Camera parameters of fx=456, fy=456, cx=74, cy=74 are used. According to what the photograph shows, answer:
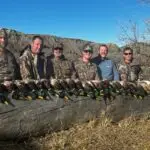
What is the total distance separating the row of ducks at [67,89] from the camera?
851cm

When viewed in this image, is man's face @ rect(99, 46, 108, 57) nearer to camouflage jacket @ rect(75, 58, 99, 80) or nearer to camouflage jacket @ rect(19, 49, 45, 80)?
camouflage jacket @ rect(75, 58, 99, 80)

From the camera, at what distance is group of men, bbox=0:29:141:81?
9.59m

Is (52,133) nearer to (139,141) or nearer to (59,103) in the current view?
(59,103)

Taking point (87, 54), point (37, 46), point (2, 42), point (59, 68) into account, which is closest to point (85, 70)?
point (87, 54)

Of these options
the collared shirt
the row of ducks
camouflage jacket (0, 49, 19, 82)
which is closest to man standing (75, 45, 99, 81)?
the collared shirt

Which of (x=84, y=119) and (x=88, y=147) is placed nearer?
(x=88, y=147)

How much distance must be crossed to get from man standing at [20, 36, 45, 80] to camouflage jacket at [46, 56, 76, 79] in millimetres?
199

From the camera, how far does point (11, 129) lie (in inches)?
334

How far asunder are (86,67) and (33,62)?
5.06 ft

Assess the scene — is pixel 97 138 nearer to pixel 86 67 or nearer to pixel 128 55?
pixel 86 67

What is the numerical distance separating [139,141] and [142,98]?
2.50 meters

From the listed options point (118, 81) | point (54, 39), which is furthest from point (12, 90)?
point (54, 39)

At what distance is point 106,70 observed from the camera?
11.5 metres

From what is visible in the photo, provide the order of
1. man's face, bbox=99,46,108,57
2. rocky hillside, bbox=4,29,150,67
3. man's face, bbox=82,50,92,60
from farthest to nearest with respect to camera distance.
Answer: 1. rocky hillside, bbox=4,29,150,67
2. man's face, bbox=99,46,108,57
3. man's face, bbox=82,50,92,60
